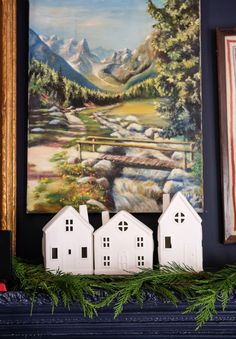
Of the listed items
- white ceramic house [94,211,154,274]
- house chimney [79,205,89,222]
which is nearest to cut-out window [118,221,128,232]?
white ceramic house [94,211,154,274]

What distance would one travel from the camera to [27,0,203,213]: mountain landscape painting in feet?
5.68

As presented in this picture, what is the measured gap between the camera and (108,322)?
4.63 feet

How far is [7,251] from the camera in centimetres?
146

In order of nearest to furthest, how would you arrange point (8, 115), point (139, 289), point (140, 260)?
1. point (139, 289)
2. point (140, 260)
3. point (8, 115)

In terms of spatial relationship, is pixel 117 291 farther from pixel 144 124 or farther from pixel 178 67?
pixel 178 67

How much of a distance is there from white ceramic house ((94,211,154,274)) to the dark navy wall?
0.62 feet

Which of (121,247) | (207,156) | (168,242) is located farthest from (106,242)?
(207,156)

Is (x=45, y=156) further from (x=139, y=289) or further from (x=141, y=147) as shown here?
(x=139, y=289)

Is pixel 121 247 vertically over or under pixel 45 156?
under

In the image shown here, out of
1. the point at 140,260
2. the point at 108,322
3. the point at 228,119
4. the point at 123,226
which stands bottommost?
the point at 108,322

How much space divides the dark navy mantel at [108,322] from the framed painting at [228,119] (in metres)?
0.38

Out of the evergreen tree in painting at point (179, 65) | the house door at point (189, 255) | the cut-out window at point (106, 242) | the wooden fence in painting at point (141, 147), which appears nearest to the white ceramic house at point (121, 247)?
the cut-out window at point (106, 242)

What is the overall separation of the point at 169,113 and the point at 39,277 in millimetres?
707

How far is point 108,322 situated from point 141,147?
2.00ft
